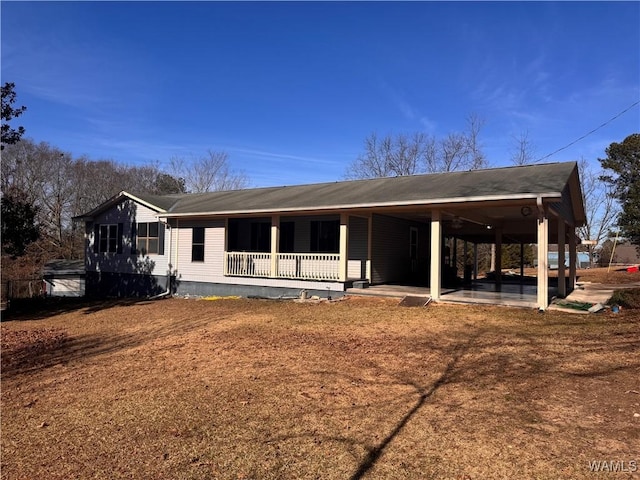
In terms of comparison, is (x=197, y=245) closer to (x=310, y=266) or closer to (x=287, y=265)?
(x=287, y=265)

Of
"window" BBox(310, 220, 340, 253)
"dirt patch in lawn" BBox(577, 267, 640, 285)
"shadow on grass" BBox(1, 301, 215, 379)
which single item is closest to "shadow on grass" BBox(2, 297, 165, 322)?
"shadow on grass" BBox(1, 301, 215, 379)

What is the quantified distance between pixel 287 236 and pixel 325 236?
168 cm

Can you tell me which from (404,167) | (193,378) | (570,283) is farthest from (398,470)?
(404,167)

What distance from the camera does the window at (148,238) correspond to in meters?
18.3

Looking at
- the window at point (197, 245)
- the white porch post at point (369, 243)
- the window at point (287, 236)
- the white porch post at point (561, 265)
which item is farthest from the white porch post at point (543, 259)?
the window at point (197, 245)

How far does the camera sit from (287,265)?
1530 cm

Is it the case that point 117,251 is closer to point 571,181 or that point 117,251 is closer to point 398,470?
point 571,181

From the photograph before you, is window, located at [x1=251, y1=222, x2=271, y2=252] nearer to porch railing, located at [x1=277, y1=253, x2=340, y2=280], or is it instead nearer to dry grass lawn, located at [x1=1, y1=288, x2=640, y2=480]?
porch railing, located at [x1=277, y1=253, x2=340, y2=280]

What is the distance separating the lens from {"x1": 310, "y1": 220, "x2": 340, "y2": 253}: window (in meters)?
15.7

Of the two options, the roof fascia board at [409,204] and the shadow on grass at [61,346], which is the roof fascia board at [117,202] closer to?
the roof fascia board at [409,204]

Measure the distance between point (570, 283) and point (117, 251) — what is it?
18616 mm

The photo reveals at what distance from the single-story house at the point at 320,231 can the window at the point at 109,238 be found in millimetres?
66

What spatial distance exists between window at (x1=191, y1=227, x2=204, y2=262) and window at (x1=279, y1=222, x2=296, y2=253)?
3.05 metres

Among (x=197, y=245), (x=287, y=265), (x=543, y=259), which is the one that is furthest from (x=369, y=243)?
(x=197, y=245)
